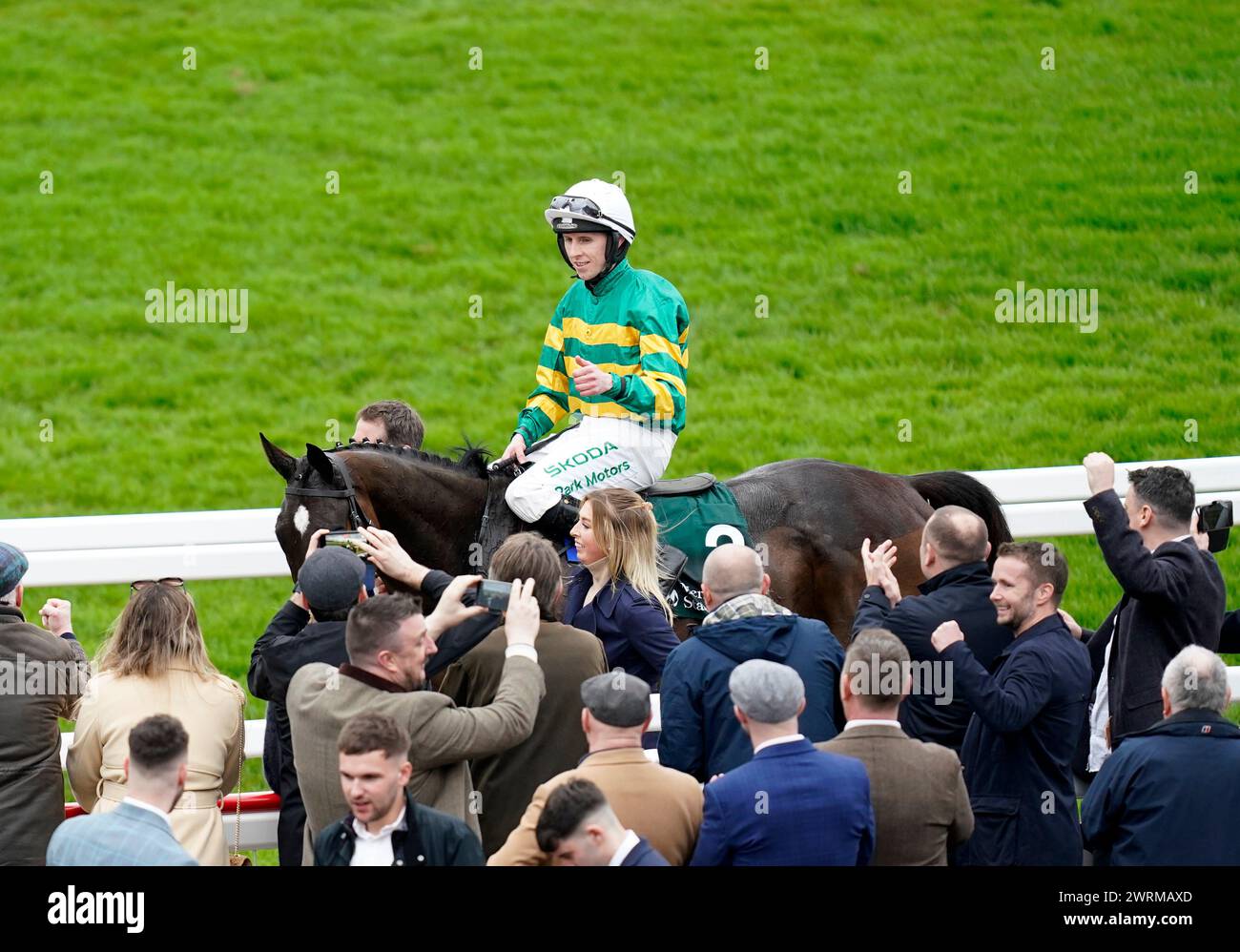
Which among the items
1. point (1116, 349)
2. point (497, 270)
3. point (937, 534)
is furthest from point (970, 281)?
point (937, 534)

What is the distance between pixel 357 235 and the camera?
51.1ft

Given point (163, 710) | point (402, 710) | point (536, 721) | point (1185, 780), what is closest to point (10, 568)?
point (163, 710)

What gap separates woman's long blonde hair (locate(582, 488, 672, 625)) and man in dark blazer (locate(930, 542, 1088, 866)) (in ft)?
3.36

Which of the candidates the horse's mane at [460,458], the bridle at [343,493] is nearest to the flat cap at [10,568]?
the bridle at [343,493]

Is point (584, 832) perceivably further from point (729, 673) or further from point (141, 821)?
point (141, 821)

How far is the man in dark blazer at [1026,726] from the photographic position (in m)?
4.77

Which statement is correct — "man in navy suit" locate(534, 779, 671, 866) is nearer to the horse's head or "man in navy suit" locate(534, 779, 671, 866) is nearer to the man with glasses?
the horse's head

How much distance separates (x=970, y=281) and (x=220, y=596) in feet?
24.2

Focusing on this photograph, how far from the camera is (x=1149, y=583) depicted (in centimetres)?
518

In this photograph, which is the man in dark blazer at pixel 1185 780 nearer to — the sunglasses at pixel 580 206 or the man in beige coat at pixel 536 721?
the man in beige coat at pixel 536 721

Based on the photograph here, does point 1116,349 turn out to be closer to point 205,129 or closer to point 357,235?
point 357,235

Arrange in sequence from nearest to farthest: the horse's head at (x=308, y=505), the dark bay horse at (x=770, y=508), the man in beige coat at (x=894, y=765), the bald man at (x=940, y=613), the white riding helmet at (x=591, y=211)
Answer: the man in beige coat at (x=894, y=765) → the bald man at (x=940, y=613) → the horse's head at (x=308, y=505) → the dark bay horse at (x=770, y=508) → the white riding helmet at (x=591, y=211)

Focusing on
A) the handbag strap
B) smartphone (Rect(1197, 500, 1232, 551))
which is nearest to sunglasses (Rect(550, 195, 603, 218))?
the handbag strap

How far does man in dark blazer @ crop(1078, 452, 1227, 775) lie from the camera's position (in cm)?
519
